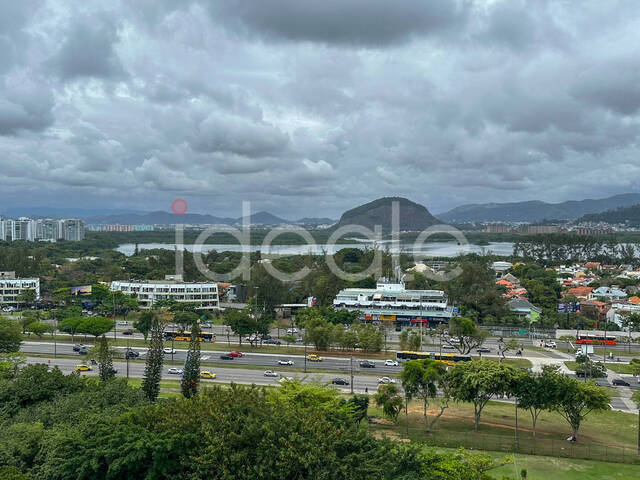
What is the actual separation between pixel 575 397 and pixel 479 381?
3655 millimetres

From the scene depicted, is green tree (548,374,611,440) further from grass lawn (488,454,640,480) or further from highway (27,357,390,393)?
highway (27,357,390,393)

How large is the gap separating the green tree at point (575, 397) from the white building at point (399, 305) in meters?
25.2

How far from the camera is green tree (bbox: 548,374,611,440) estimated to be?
1961 centimetres

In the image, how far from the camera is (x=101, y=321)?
38.1 meters

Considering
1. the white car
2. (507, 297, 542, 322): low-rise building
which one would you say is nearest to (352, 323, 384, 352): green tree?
the white car

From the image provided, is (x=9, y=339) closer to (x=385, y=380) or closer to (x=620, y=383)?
(x=385, y=380)

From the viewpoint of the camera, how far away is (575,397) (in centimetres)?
1962

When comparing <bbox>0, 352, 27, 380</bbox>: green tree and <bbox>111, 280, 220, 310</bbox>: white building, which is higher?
<bbox>111, 280, 220, 310</bbox>: white building

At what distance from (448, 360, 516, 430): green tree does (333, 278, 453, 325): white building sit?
78.0 feet

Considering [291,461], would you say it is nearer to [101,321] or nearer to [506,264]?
[101,321]

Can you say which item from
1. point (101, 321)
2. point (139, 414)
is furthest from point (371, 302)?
point (139, 414)

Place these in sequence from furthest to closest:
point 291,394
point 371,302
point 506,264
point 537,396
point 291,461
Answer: point 506,264 < point 371,302 < point 537,396 < point 291,394 < point 291,461

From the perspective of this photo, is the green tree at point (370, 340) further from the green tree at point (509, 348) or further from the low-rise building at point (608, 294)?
the low-rise building at point (608, 294)

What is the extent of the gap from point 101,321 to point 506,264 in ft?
241
